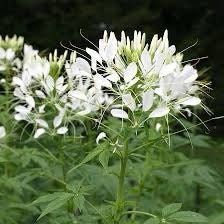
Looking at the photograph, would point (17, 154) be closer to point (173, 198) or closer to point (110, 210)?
point (110, 210)

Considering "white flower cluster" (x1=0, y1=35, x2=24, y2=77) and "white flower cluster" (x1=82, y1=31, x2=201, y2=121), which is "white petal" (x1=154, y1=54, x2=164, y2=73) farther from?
"white flower cluster" (x1=0, y1=35, x2=24, y2=77)

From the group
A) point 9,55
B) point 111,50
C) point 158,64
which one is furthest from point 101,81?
point 9,55

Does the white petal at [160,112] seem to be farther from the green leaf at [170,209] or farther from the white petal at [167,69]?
the green leaf at [170,209]

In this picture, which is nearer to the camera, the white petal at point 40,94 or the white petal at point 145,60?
the white petal at point 145,60

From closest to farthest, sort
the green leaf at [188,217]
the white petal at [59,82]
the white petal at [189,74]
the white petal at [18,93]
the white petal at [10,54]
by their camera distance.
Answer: the green leaf at [188,217]
the white petal at [189,74]
the white petal at [59,82]
the white petal at [18,93]
the white petal at [10,54]

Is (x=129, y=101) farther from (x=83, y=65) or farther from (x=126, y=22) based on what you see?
(x=126, y=22)

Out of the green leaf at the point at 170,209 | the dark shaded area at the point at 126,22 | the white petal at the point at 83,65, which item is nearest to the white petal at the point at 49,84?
the white petal at the point at 83,65

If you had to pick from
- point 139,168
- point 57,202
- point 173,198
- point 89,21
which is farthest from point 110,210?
point 89,21
